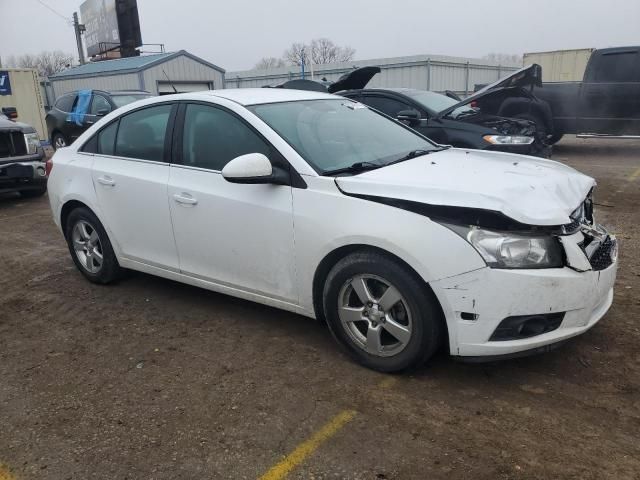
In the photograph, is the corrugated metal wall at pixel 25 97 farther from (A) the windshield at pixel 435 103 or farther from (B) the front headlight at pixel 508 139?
(B) the front headlight at pixel 508 139

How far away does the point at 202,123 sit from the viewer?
3.93 metres

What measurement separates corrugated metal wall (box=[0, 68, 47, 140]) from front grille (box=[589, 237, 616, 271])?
17.0 metres

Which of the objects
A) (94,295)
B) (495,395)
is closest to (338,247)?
(495,395)

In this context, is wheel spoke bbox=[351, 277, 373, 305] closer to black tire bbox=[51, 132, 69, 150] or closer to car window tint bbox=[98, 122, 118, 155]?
car window tint bbox=[98, 122, 118, 155]

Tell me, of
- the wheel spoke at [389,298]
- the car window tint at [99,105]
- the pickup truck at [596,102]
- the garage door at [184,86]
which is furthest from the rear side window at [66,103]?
the wheel spoke at [389,298]

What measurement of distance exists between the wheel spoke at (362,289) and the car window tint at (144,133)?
1.87 meters

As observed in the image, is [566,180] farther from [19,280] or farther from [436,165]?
[19,280]

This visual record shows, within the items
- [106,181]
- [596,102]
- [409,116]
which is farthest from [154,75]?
[106,181]

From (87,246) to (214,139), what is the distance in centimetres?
176

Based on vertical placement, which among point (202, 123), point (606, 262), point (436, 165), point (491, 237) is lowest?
point (606, 262)

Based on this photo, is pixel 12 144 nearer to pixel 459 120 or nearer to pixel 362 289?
pixel 459 120

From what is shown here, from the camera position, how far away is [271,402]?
9.78 ft

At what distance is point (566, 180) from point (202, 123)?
95.6 inches

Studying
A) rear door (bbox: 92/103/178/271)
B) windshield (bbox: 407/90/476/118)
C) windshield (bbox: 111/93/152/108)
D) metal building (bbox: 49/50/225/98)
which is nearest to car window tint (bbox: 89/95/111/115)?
windshield (bbox: 111/93/152/108)
